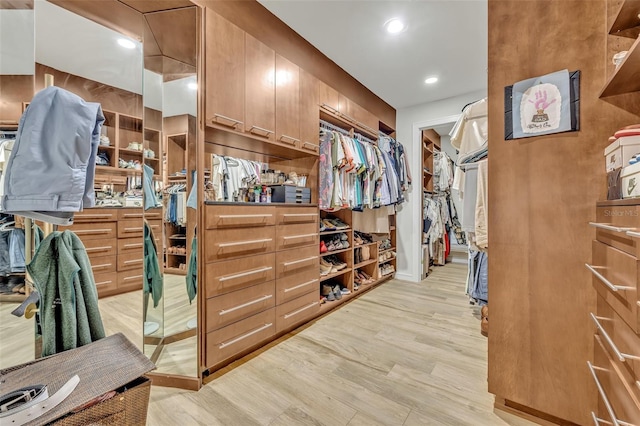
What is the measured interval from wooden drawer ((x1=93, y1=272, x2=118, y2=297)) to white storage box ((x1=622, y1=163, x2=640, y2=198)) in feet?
7.87

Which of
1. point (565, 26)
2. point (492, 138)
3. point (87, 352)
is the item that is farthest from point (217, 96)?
point (565, 26)

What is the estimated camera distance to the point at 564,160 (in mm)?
1117

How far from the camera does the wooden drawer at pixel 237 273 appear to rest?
4.92 feet

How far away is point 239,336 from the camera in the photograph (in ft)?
5.40

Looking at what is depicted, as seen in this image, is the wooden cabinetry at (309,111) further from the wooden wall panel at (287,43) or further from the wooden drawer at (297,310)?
the wooden drawer at (297,310)

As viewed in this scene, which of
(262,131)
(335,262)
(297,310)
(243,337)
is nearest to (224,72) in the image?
(262,131)

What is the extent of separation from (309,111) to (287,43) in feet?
1.85

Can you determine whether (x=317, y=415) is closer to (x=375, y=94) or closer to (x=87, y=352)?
(x=87, y=352)

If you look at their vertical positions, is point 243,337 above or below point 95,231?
below

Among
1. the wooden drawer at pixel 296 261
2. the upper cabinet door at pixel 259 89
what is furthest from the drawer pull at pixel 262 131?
the wooden drawer at pixel 296 261

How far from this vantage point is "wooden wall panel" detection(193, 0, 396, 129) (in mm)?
1730

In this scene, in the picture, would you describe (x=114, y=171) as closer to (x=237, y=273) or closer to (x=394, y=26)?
(x=237, y=273)

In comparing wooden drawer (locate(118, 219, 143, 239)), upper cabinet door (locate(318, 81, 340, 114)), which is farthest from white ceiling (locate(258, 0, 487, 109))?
wooden drawer (locate(118, 219, 143, 239))

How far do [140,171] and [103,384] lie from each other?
1129mm
